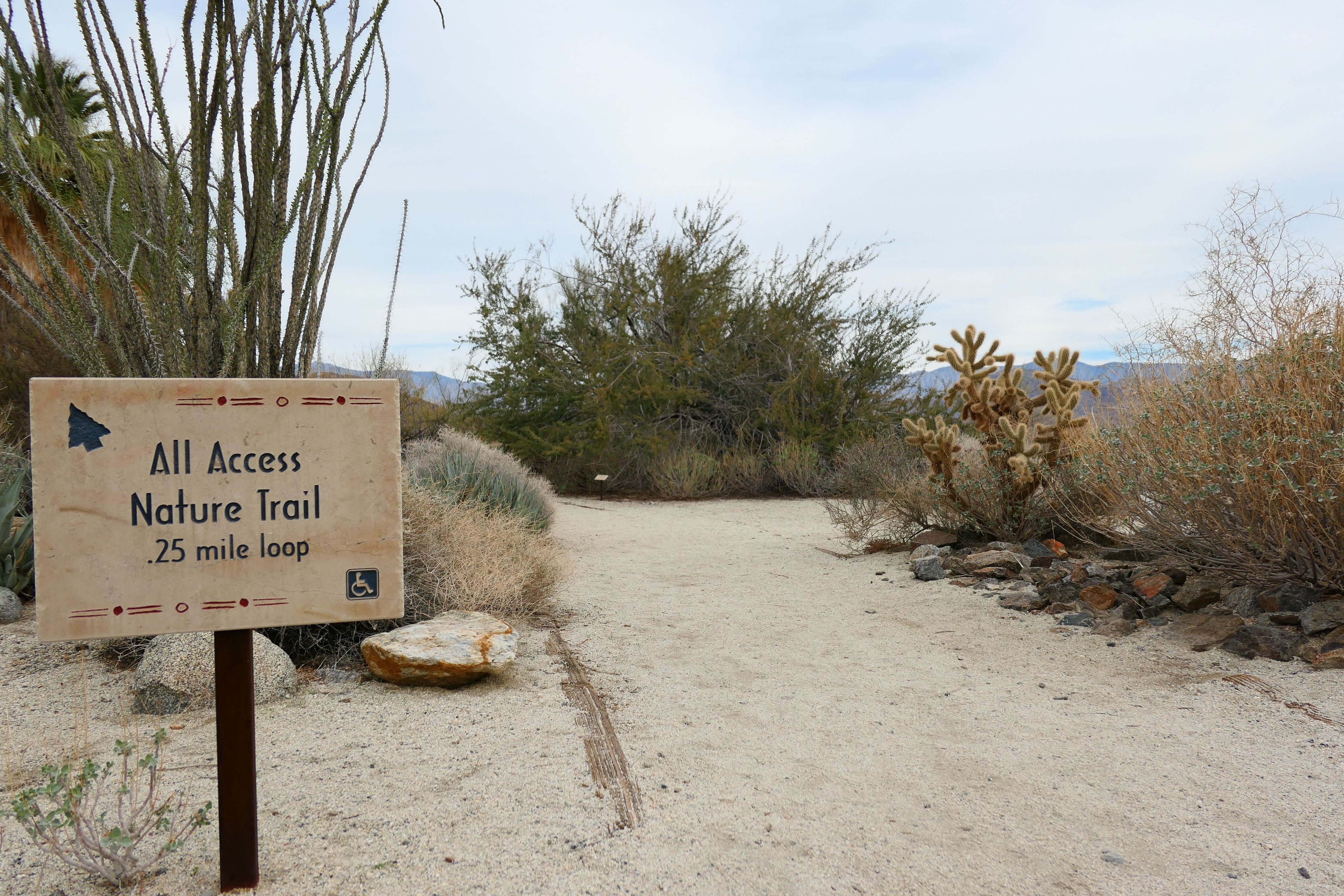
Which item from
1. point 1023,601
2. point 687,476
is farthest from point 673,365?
point 1023,601

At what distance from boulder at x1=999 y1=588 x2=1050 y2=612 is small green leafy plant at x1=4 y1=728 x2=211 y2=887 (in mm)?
4580

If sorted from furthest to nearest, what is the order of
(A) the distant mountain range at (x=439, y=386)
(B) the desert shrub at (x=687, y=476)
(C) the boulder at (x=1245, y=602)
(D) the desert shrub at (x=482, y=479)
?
(A) the distant mountain range at (x=439, y=386)
(B) the desert shrub at (x=687, y=476)
(D) the desert shrub at (x=482, y=479)
(C) the boulder at (x=1245, y=602)

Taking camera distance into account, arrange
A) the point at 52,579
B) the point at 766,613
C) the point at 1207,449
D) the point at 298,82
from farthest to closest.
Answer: the point at 766,613 < the point at 1207,449 < the point at 298,82 < the point at 52,579

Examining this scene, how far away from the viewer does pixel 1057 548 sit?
6.61 metres

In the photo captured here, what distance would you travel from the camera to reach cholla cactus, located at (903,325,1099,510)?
6.63 meters

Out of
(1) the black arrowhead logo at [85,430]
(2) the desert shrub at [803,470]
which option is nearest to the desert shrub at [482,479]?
(1) the black arrowhead logo at [85,430]

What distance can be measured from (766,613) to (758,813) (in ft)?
10.0

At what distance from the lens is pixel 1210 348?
193 inches

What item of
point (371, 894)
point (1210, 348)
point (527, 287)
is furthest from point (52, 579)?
point (527, 287)

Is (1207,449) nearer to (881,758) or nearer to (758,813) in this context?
(881,758)

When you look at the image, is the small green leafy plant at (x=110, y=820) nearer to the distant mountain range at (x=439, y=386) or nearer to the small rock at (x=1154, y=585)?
the small rock at (x=1154, y=585)

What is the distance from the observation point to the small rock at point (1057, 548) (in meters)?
6.44

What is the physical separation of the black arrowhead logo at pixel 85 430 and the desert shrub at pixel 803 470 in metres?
12.5

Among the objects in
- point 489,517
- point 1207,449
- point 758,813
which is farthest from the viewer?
point 489,517
